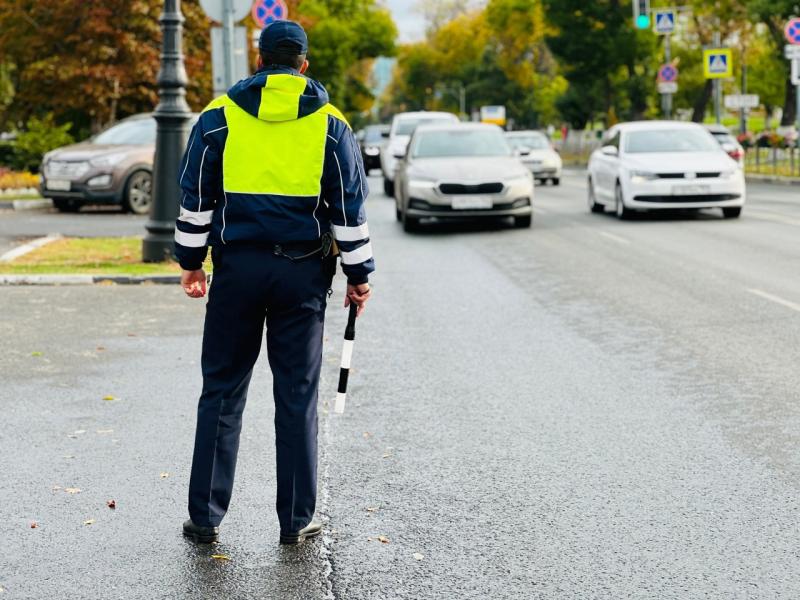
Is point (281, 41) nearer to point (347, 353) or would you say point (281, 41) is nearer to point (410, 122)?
point (347, 353)

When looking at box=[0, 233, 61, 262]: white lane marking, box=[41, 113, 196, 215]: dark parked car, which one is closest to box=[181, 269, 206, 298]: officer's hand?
box=[0, 233, 61, 262]: white lane marking

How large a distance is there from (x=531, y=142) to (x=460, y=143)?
1878 centimetres

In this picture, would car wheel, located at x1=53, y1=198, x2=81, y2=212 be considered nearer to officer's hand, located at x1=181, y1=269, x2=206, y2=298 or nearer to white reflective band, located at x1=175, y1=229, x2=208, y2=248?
officer's hand, located at x1=181, y1=269, x2=206, y2=298

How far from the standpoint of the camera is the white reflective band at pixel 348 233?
462 centimetres

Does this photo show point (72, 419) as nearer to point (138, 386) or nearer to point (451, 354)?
point (138, 386)

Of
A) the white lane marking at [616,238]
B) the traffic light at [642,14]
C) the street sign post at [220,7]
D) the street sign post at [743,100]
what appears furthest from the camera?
the street sign post at [743,100]

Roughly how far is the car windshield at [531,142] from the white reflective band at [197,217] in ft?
107

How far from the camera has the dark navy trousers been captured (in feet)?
15.0

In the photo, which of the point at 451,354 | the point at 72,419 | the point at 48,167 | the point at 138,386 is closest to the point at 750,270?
the point at 451,354

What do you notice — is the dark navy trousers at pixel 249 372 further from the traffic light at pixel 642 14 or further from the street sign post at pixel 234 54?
the traffic light at pixel 642 14

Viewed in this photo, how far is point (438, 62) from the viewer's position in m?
132

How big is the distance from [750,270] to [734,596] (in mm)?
9713

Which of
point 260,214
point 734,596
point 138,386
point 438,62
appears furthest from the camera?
point 438,62

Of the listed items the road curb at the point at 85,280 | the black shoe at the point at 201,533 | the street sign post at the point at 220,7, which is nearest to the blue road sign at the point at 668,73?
the street sign post at the point at 220,7
